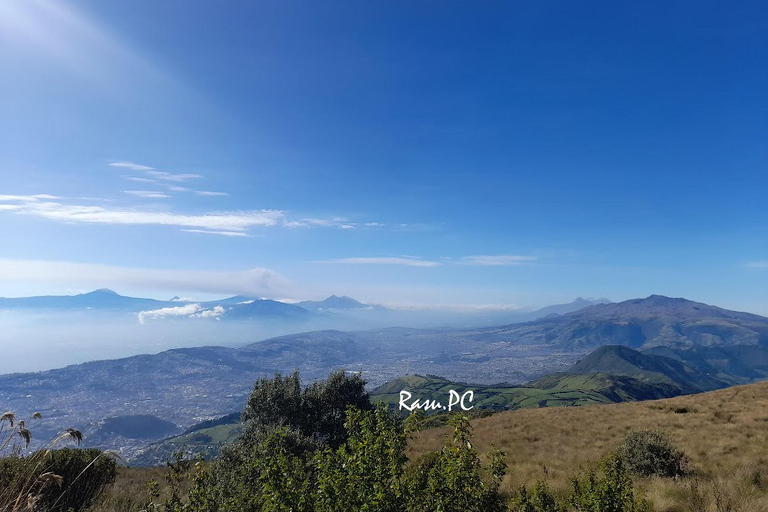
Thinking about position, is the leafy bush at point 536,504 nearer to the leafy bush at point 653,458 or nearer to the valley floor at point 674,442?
the valley floor at point 674,442

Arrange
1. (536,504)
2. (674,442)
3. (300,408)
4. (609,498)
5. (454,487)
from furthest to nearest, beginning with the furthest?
(300,408), (674,442), (536,504), (609,498), (454,487)

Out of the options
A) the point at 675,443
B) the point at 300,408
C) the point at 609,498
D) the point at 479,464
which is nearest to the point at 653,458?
the point at 675,443

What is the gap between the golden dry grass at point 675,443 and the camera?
13.0 metres

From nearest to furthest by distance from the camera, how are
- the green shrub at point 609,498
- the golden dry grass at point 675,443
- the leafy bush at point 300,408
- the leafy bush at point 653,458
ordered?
1. the green shrub at point 609,498
2. the golden dry grass at point 675,443
3. the leafy bush at point 653,458
4. the leafy bush at point 300,408

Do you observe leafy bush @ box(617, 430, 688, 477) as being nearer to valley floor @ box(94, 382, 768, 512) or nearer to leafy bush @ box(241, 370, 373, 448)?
valley floor @ box(94, 382, 768, 512)

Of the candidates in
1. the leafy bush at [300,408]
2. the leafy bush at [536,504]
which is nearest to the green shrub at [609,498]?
the leafy bush at [536,504]

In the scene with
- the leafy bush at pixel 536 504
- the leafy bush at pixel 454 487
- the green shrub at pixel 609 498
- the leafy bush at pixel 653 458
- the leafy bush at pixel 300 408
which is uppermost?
the leafy bush at pixel 454 487

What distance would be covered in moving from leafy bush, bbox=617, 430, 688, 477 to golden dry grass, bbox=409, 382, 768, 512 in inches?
26.4

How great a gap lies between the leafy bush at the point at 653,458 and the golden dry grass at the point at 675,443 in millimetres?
669

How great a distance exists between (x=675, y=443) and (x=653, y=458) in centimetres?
557

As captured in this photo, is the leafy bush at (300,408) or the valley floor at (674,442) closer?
the valley floor at (674,442)

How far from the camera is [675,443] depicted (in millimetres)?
20516

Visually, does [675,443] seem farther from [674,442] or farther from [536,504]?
[536,504]

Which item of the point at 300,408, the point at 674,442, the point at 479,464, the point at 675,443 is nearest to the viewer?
the point at 479,464
